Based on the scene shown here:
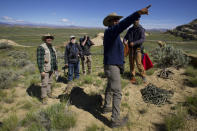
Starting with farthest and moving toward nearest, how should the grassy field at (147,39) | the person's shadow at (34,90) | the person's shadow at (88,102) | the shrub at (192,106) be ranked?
the grassy field at (147,39), the person's shadow at (34,90), the person's shadow at (88,102), the shrub at (192,106)

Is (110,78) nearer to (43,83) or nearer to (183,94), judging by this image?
(43,83)

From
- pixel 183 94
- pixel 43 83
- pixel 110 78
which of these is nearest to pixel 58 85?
pixel 43 83

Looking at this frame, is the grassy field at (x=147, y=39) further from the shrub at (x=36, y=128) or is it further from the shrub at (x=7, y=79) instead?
the shrub at (x=7, y=79)

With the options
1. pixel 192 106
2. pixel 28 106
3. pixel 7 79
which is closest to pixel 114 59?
pixel 192 106

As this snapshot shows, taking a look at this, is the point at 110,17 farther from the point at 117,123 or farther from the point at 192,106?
the point at 192,106

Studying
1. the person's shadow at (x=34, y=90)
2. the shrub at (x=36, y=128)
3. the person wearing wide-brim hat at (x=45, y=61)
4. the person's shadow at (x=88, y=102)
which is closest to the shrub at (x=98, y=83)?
the person's shadow at (x=88, y=102)

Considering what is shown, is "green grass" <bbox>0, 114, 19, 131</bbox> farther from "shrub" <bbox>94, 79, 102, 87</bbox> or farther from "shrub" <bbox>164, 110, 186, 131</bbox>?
"shrub" <bbox>164, 110, 186, 131</bbox>

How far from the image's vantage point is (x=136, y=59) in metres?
4.80

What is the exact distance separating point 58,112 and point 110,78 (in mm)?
1492

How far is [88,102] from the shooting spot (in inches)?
168

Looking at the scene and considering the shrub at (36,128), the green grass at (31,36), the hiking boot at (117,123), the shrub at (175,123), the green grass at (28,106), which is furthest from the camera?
the green grass at (31,36)

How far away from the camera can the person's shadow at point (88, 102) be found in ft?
11.7

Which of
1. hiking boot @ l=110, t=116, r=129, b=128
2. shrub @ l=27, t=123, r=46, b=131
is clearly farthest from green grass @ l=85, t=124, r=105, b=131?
shrub @ l=27, t=123, r=46, b=131

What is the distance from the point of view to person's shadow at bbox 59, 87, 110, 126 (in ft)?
11.7
